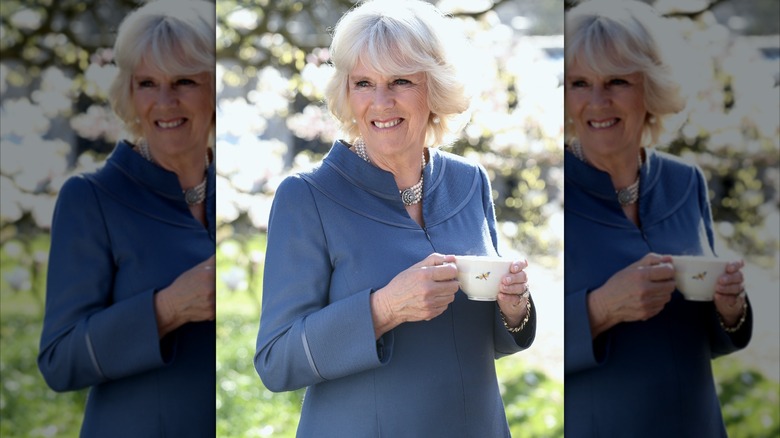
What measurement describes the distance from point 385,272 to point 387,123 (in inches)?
12.8

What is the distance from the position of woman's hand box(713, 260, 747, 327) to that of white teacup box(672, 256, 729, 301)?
0.09ft

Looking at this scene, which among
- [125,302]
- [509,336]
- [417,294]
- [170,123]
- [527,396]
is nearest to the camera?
[417,294]

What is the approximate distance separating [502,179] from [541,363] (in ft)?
2.49

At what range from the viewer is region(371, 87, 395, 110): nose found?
1957 mm

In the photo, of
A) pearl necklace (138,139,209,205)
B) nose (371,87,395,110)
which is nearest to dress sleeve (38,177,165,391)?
pearl necklace (138,139,209,205)

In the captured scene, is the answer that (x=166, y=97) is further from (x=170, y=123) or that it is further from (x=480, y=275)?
(x=480, y=275)

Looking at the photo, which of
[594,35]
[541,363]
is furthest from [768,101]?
[541,363]

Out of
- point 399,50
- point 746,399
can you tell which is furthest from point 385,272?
point 746,399

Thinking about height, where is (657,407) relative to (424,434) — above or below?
below

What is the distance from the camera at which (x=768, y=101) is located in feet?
7.89

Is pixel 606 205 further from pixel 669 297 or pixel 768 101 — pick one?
pixel 768 101

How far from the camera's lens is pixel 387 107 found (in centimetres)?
197

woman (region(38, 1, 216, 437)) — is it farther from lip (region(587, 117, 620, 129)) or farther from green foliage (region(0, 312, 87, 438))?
lip (region(587, 117, 620, 129))

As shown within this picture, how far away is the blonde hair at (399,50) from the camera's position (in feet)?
6.36
